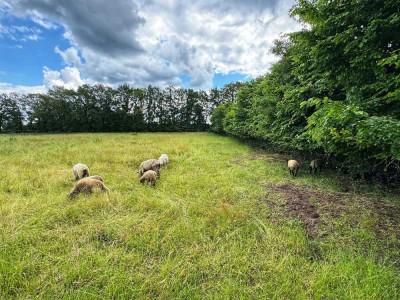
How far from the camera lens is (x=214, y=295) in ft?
9.17

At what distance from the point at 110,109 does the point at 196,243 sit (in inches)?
2235

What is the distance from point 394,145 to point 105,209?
229 inches

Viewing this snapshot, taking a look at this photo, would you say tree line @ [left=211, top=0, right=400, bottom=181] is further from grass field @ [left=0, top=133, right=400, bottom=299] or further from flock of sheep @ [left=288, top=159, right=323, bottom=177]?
flock of sheep @ [left=288, top=159, right=323, bottom=177]

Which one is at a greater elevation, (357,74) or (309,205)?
(357,74)

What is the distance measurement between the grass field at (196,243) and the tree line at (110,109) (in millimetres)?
49605

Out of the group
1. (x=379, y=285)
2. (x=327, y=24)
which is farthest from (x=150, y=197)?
(x=327, y=24)

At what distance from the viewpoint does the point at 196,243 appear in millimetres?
3896

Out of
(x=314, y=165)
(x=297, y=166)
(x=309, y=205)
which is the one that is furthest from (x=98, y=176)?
(x=314, y=165)

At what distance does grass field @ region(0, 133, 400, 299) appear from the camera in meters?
2.89

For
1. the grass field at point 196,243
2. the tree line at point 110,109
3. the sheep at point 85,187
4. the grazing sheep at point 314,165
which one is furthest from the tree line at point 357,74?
the tree line at point 110,109

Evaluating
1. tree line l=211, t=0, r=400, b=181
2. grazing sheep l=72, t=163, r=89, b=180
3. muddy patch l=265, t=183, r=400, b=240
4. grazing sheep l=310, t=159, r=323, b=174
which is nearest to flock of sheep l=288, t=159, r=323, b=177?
grazing sheep l=310, t=159, r=323, b=174

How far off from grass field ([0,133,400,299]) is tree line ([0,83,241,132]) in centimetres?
4960

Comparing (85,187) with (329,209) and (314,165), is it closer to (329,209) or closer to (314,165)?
(329,209)

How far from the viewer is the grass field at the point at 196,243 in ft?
9.48
